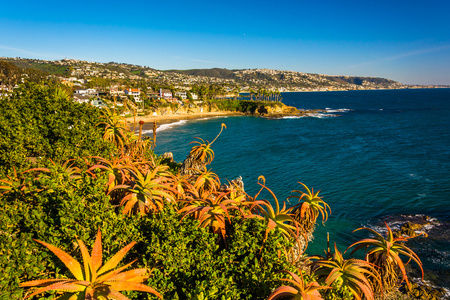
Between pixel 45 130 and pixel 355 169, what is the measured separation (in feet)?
128

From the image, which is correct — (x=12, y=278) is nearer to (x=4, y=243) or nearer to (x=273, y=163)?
(x=4, y=243)

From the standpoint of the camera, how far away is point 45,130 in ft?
39.2

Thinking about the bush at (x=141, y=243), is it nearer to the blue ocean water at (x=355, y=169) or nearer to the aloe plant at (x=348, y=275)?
the aloe plant at (x=348, y=275)

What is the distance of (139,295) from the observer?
16.0 feet

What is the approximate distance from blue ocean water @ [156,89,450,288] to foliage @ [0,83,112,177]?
24.9 feet

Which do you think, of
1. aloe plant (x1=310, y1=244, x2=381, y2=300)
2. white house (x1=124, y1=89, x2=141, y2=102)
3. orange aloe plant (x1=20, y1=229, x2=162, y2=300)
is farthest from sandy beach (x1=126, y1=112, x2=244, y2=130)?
orange aloe plant (x1=20, y1=229, x2=162, y2=300)

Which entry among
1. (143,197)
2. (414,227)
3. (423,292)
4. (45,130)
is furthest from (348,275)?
(414,227)

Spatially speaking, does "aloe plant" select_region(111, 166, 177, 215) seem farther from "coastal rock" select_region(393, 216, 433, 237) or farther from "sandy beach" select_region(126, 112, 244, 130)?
"sandy beach" select_region(126, 112, 244, 130)

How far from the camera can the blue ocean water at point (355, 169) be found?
883 inches

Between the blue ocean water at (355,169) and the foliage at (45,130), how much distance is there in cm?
758

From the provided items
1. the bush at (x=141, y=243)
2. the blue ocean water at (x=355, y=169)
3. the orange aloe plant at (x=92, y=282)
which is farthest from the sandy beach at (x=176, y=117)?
the orange aloe plant at (x=92, y=282)

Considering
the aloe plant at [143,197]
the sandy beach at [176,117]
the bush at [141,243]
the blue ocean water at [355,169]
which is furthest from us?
the sandy beach at [176,117]

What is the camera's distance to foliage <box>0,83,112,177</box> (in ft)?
33.1

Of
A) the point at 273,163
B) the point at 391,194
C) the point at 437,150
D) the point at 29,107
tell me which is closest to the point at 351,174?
the point at 391,194
